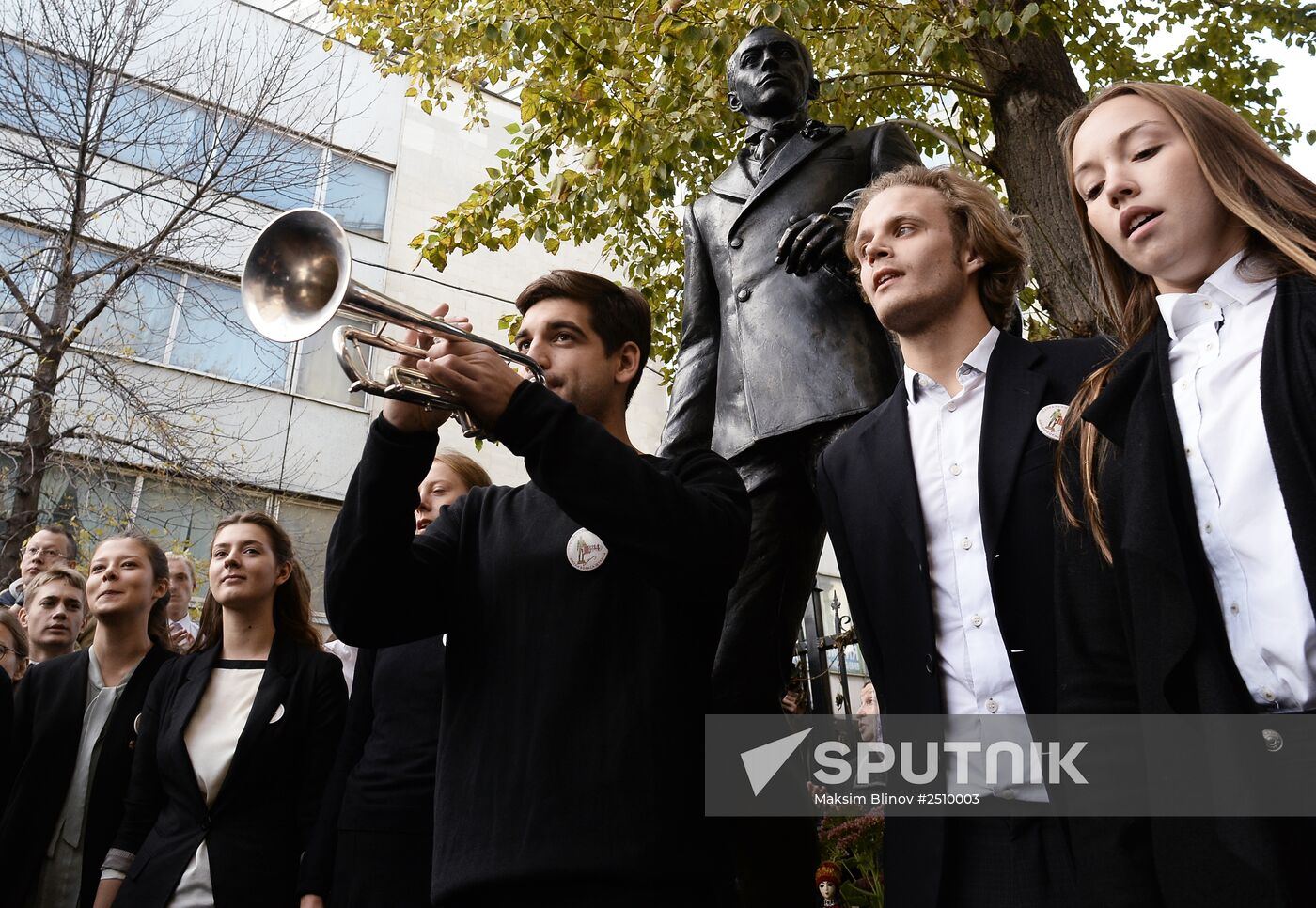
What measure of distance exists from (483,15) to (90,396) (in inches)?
294

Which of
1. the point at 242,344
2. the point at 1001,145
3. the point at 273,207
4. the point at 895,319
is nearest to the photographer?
the point at 895,319

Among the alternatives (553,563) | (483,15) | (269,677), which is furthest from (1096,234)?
(483,15)

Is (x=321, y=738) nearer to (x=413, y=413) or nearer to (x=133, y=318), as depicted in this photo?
(x=413, y=413)

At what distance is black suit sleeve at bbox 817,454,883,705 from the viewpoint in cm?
239

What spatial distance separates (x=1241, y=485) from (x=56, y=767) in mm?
4000

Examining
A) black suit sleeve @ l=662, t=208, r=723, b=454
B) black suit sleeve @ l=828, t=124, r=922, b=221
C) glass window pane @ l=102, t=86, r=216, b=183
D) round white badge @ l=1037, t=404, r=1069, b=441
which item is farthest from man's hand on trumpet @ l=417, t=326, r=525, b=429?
glass window pane @ l=102, t=86, r=216, b=183

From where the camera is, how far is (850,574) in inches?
97.9

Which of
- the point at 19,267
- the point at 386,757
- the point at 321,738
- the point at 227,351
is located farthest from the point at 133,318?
the point at 386,757

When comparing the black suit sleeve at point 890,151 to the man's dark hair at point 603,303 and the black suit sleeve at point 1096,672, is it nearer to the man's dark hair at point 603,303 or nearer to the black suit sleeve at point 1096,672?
the man's dark hair at point 603,303

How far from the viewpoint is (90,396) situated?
1287 centimetres

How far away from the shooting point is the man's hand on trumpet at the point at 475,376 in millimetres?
2186

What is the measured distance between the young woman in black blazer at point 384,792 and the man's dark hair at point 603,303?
0.73 metres

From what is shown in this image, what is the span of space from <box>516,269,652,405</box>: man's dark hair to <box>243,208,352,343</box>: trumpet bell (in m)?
0.49

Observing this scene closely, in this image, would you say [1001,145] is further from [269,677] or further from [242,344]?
[242,344]
